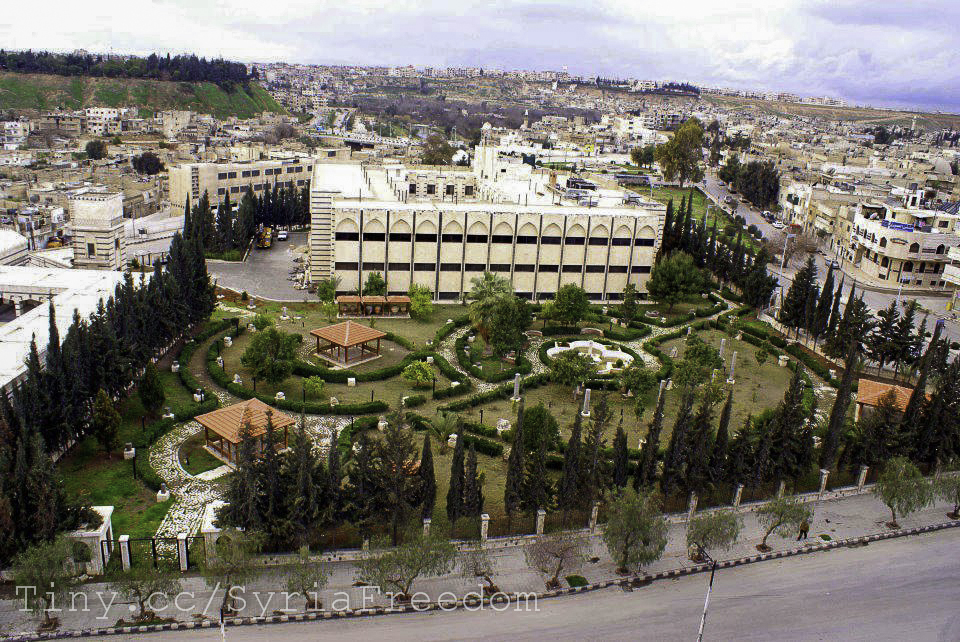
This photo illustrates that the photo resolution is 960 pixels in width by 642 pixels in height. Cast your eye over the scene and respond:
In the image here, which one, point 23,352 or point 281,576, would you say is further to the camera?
point 23,352

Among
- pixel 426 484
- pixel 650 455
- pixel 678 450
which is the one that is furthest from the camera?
pixel 678 450

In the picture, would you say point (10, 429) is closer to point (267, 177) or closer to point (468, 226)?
point (468, 226)

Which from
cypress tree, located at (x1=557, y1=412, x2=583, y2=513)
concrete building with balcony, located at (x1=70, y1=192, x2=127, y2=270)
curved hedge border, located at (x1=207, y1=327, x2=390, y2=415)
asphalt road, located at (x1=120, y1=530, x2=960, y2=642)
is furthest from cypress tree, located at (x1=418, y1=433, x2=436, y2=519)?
concrete building with balcony, located at (x1=70, y1=192, x2=127, y2=270)

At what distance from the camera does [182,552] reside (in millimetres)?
26266

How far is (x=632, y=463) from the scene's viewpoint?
34.6 metres

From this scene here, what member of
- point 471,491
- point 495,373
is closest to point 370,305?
Answer: point 495,373

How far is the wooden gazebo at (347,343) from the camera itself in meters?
47.0

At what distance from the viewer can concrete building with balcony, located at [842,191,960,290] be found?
72625 mm

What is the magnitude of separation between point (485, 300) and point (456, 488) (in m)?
23.3

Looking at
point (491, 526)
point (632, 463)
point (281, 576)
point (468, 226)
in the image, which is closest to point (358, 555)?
point (281, 576)

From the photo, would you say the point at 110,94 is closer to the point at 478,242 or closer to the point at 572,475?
the point at 478,242

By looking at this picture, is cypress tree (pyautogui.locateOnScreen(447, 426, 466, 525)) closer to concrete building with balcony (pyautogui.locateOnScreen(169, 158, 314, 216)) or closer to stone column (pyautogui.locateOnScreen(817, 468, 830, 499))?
stone column (pyautogui.locateOnScreen(817, 468, 830, 499))

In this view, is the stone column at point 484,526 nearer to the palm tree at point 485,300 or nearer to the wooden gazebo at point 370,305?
the palm tree at point 485,300

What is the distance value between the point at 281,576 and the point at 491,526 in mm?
8137
